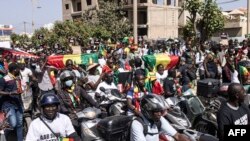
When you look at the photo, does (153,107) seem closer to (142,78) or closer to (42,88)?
(142,78)

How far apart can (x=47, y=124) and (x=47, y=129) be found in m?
0.05

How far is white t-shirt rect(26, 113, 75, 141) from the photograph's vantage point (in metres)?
4.09

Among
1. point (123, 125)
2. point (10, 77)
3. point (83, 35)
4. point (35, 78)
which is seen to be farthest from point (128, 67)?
point (83, 35)

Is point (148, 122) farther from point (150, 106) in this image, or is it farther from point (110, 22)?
point (110, 22)

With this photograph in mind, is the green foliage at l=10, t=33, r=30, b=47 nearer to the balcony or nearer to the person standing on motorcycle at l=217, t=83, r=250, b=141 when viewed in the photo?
the balcony

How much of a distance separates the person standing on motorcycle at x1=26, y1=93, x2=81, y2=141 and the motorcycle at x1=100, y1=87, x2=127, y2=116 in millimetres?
3101

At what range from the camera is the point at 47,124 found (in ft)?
13.6

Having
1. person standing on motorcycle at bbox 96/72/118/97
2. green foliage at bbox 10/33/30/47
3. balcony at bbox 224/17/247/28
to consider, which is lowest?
person standing on motorcycle at bbox 96/72/118/97

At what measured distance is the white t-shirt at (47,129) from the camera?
4.09 meters

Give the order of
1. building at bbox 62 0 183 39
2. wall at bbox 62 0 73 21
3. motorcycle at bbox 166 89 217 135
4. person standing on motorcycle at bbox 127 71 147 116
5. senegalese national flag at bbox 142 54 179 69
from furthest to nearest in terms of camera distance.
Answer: wall at bbox 62 0 73 21 → building at bbox 62 0 183 39 → senegalese national flag at bbox 142 54 179 69 → motorcycle at bbox 166 89 217 135 → person standing on motorcycle at bbox 127 71 147 116

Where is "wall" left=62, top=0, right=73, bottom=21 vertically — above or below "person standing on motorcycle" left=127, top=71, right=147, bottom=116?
above

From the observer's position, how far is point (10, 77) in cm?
767

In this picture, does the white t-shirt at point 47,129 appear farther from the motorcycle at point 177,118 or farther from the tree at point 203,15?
the tree at point 203,15

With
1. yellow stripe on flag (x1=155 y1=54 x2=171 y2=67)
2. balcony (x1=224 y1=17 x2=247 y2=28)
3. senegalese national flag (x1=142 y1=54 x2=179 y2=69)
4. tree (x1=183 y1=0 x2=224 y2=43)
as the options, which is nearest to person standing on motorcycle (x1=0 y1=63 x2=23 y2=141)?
senegalese national flag (x1=142 y1=54 x2=179 y2=69)
